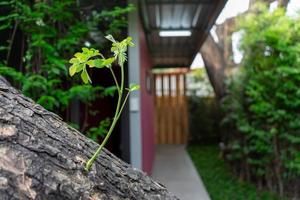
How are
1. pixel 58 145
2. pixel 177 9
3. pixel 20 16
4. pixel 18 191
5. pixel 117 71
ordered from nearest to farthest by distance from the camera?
pixel 18 191
pixel 58 145
pixel 20 16
pixel 177 9
pixel 117 71

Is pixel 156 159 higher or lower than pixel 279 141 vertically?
lower

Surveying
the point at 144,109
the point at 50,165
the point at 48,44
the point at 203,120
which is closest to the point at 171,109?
the point at 203,120

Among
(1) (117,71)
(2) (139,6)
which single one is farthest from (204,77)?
(2) (139,6)

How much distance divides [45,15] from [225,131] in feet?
18.6

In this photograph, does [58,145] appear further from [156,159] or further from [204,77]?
[204,77]

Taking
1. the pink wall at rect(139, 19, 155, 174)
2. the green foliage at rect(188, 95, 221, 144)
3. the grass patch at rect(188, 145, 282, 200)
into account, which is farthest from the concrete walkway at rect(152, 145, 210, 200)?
the green foliage at rect(188, 95, 221, 144)

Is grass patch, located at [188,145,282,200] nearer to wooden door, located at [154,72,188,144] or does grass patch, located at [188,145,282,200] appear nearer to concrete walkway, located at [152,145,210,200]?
concrete walkway, located at [152,145,210,200]

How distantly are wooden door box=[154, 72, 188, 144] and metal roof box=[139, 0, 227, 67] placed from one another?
3.73m

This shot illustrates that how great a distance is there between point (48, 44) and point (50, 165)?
246 centimetres

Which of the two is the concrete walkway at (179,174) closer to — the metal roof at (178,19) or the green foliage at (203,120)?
the green foliage at (203,120)

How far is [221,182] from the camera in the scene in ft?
22.1

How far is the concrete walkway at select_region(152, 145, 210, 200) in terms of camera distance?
593 centimetres

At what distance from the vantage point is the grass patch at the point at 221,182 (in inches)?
223

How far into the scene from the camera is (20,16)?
315cm
